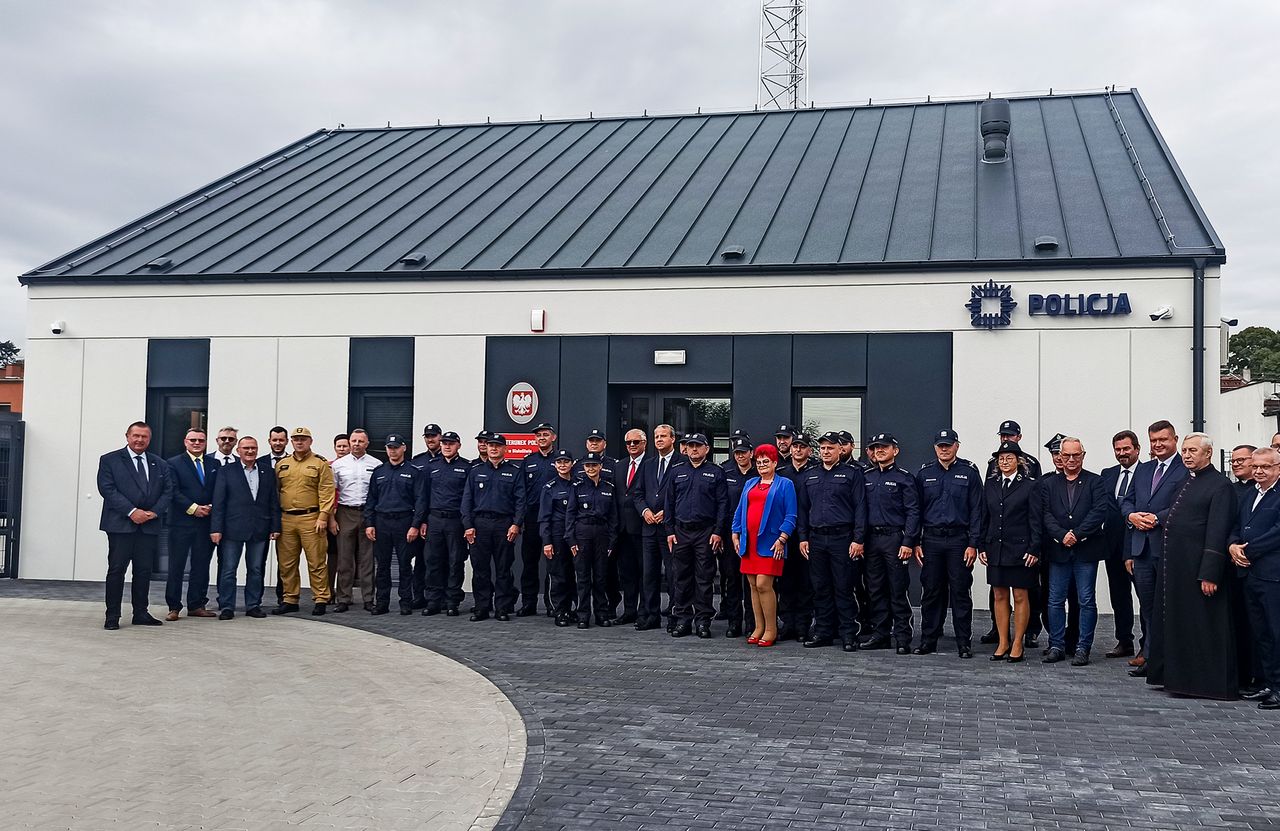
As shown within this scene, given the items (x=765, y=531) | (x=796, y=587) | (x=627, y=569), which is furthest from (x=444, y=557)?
(x=796, y=587)

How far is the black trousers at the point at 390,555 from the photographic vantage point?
38.6 ft

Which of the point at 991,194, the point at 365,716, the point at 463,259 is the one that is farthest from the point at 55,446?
the point at 991,194

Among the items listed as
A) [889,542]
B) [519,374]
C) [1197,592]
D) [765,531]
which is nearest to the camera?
[1197,592]

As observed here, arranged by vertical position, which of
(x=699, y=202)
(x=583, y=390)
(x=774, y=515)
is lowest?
(x=774, y=515)

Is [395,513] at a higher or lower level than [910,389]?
lower

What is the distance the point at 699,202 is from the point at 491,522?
270 inches

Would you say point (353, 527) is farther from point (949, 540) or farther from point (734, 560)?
point (949, 540)

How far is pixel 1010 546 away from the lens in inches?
366

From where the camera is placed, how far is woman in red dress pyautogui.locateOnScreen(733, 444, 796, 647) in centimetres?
989

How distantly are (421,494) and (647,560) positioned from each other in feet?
8.73

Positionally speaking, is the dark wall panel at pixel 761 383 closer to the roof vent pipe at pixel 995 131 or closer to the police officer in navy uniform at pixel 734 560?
the police officer in navy uniform at pixel 734 560

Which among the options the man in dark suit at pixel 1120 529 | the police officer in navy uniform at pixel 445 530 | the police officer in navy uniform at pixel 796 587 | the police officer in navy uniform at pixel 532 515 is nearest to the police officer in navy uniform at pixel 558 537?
the police officer in navy uniform at pixel 532 515

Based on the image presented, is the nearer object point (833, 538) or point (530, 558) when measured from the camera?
point (833, 538)

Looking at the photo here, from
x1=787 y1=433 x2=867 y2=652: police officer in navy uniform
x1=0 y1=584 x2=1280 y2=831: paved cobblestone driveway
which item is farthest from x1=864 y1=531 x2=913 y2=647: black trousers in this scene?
x1=0 y1=584 x2=1280 y2=831: paved cobblestone driveway
